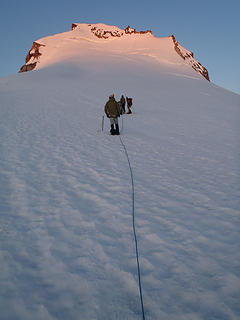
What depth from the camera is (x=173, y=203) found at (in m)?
3.95

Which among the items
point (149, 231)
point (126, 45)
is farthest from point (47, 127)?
point (126, 45)

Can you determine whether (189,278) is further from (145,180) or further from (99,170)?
(99,170)

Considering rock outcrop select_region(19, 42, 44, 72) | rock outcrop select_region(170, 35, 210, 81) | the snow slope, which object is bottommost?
the snow slope

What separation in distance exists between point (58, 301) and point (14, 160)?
4.41 metres

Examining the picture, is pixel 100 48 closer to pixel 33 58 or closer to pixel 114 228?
pixel 33 58

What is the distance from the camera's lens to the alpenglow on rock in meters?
47.5

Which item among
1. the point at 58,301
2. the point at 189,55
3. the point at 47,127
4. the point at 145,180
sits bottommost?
the point at 58,301

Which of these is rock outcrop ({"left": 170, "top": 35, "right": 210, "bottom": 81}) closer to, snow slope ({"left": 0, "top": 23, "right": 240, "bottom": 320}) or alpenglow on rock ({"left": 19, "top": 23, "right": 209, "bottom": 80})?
alpenglow on rock ({"left": 19, "top": 23, "right": 209, "bottom": 80})

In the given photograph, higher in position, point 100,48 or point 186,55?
point 186,55

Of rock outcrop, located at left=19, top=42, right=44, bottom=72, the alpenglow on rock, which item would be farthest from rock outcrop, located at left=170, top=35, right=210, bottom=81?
rock outcrop, located at left=19, top=42, right=44, bottom=72

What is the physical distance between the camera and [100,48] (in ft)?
172

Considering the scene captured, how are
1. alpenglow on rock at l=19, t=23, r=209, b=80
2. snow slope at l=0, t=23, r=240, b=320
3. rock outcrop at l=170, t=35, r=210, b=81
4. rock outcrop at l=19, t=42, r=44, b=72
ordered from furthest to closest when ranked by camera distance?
1. rock outcrop at l=170, t=35, r=210, b=81
2. rock outcrop at l=19, t=42, r=44, b=72
3. alpenglow on rock at l=19, t=23, r=209, b=80
4. snow slope at l=0, t=23, r=240, b=320

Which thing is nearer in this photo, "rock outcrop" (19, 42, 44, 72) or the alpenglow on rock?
the alpenglow on rock

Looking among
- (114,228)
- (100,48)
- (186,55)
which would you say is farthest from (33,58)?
(114,228)
